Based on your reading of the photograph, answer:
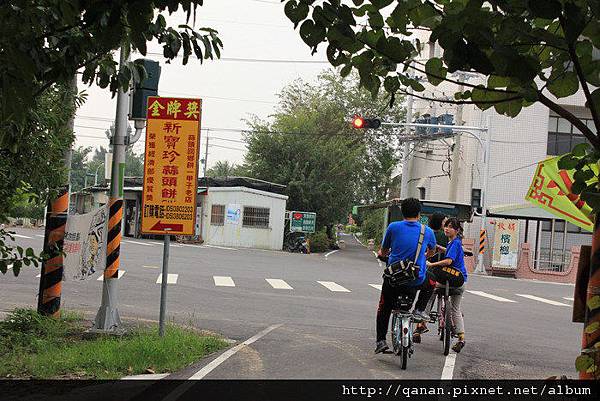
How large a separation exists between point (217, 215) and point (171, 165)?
3190cm

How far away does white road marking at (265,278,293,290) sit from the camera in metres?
19.1

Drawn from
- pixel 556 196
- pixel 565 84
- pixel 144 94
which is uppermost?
pixel 144 94

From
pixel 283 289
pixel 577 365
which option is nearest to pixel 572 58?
pixel 577 365

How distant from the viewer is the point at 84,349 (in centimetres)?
848

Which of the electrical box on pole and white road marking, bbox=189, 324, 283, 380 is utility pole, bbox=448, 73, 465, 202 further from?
the electrical box on pole

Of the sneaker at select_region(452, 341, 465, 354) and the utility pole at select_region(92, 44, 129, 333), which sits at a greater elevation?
the utility pole at select_region(92, 44, 129, 333)

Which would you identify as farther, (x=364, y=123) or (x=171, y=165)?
(x=364, y=123)

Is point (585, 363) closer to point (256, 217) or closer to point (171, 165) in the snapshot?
point (171, 165)

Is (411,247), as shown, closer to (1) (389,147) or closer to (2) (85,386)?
(2) (85,386)

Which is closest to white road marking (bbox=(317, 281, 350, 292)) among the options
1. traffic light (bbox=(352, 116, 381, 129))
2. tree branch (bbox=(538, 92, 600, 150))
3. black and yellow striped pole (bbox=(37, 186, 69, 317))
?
traffic light (bbox=(352, 116, 381, 129))

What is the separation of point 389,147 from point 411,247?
5029cm

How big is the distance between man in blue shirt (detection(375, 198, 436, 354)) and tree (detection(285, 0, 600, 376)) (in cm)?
511

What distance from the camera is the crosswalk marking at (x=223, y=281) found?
1875 cm

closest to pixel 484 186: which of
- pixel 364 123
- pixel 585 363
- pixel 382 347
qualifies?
pixel 364 123
